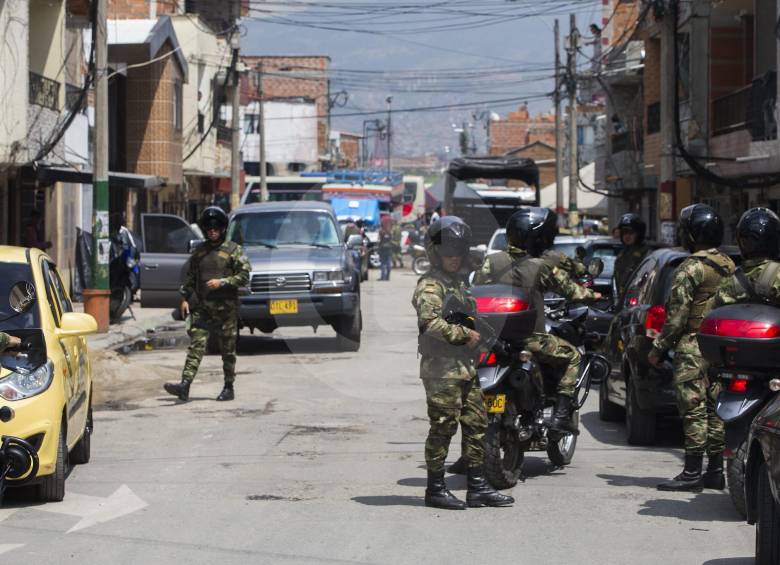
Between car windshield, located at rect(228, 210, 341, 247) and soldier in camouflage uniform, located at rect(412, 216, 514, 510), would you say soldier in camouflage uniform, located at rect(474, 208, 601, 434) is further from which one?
car windshield, located at rect(228, 210, 341, 247)

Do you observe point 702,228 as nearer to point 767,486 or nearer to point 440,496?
point 440,496

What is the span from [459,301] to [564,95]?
38.8 m

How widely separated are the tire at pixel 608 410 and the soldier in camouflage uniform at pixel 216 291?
12.4 feet

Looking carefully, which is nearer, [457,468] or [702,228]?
[702,228]

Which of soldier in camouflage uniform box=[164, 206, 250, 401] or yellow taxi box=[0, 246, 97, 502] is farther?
soldier in camouflage uniform box=[164, 206, 250, 401]

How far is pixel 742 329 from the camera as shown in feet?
23.5

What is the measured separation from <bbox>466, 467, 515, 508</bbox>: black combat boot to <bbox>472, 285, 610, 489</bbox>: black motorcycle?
15.8 inches

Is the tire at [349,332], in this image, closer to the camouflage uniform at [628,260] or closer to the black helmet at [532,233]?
the camouflage uniform at [628,260]

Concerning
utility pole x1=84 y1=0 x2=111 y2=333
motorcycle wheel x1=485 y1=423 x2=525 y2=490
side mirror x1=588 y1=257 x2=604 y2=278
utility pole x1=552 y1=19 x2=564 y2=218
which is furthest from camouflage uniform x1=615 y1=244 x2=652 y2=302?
utility pole x1=552 y1=19 x2=564 y2=218

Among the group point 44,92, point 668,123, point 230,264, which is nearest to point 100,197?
point 44,92

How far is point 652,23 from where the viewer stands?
1312 inches

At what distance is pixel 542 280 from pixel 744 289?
1.62 m

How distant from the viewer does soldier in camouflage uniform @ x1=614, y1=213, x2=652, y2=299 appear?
14.6 m

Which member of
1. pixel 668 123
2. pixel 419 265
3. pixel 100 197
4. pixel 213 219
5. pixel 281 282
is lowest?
pixel 419 265
